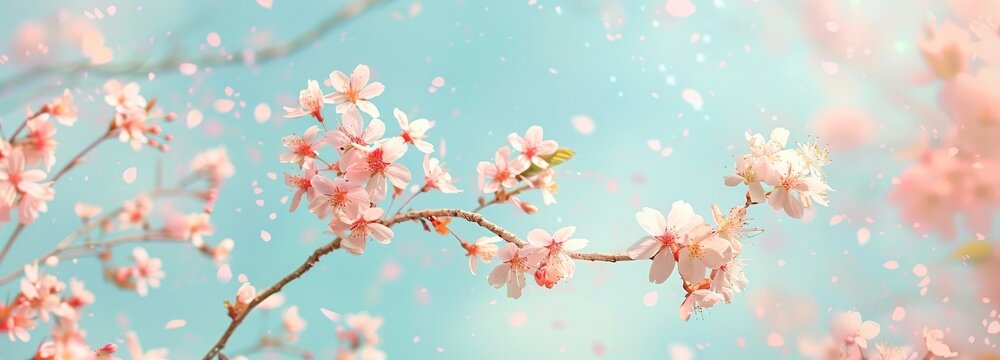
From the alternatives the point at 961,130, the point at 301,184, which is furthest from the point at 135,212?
the point at 961,130

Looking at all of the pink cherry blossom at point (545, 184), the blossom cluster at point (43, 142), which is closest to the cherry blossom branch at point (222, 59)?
the blossom cluster at point (43, 142)

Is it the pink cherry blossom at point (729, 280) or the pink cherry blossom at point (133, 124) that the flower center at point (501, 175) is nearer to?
the pink cherry blossom at point (729, 280)

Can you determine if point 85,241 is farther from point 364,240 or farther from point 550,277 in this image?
point 550,277

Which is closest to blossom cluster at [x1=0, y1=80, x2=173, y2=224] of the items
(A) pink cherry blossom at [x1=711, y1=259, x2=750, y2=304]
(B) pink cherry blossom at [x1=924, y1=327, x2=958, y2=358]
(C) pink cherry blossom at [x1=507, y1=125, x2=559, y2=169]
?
(C) pink cherry blossom at [x1=507, y1=125, x2=559, y2=169]

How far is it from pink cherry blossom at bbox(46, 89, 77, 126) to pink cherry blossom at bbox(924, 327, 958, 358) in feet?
5.08

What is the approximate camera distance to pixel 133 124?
3.84ft

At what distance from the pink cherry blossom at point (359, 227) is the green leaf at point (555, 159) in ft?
0.61

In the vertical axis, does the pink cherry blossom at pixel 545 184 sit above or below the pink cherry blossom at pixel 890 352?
above

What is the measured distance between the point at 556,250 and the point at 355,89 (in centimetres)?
35

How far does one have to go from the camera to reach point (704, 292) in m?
0.90

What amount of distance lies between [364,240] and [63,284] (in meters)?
0.54

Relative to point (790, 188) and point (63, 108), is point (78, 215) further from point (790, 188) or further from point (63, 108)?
point (790, 188)

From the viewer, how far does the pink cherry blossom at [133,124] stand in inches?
45.8

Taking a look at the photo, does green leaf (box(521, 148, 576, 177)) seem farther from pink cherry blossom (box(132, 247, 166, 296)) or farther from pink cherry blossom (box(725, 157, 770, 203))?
pink cherry blossom (box(132, 247, 166, 296))
